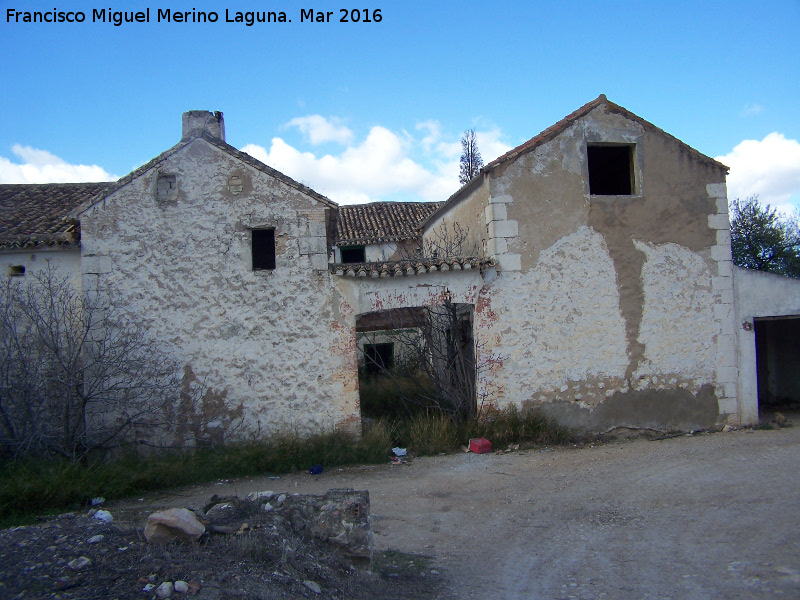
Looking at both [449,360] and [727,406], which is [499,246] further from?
[727,406]

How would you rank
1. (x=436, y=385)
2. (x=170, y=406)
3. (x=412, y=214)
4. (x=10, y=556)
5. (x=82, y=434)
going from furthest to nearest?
1. (x=412, y=214)
2. (x=436, y=385)
3. (x=170, y=406)
4. (x=82, y=434)
5. (x=10, y=556)

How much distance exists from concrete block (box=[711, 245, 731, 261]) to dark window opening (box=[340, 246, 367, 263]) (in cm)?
1118

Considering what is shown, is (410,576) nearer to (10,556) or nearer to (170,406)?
(10,556)

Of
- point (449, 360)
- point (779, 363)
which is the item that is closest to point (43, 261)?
point (449, 360)

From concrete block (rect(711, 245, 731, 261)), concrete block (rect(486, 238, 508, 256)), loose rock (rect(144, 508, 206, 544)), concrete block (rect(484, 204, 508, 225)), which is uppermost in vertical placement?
concrete block (rect(484, 204, 508, 225))

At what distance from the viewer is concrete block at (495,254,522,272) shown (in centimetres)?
967

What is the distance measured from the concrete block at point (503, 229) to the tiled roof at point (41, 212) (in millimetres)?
6363

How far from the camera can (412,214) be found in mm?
20750

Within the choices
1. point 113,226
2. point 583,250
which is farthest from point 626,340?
point 113,226

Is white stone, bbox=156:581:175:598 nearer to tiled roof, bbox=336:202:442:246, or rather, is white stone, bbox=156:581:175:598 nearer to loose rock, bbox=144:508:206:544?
loose rock, bbox=144:508:206:544

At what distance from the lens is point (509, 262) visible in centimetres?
970

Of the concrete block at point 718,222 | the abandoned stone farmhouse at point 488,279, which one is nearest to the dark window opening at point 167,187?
the abandoned stone farmhouse at point 488,279

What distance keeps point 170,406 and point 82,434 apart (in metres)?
1.24

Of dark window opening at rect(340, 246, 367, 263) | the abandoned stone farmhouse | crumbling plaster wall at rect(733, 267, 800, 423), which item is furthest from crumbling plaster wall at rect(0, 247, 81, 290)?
crumbling plaster wall at rect(733, 267, 800, 423)
